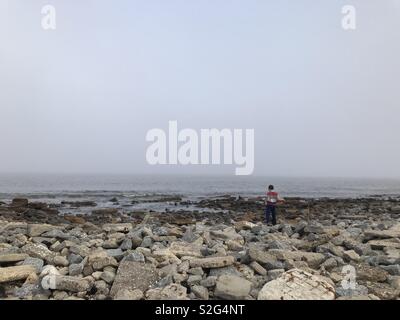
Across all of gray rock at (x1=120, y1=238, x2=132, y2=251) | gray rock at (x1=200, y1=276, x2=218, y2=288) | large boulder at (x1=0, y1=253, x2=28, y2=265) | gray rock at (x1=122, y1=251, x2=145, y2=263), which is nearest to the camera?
gray rock at (x1=200, y1=276, x2=218, y2=288)

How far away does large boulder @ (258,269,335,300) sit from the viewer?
536 cm

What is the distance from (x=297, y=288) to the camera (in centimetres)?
546

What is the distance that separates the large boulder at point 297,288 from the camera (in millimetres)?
5359

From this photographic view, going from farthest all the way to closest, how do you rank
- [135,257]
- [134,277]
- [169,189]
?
[169,189] < [135,257] < [134,277]

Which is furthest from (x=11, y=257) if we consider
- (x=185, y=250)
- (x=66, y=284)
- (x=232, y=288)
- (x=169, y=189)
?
(x=169, y=189)

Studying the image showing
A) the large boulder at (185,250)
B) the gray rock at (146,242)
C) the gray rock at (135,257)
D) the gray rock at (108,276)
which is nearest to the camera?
the gray rock at (108,276)

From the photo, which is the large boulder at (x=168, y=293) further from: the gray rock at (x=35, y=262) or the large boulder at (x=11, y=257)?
the large boulder at (x=11, y=257)

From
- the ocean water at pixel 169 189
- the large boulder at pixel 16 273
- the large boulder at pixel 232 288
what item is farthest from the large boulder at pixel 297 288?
the ocean water at pixel 169 189

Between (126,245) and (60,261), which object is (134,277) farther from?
(60,261)

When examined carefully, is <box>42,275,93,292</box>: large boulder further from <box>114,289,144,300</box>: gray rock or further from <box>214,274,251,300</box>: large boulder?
<box>214,274,251,300</box>: large boulder

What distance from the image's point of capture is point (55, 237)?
895 cm

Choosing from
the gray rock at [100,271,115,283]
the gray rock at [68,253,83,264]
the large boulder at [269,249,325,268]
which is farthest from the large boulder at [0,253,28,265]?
the large boulder at [269,249,325,268]
